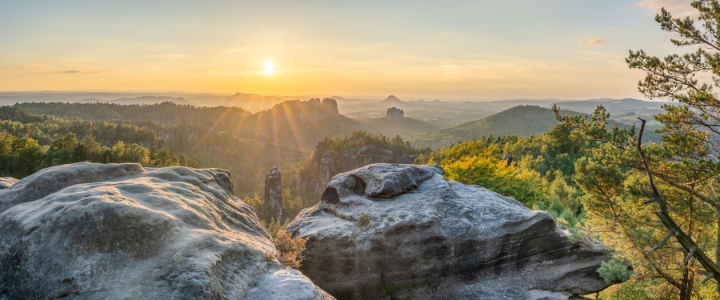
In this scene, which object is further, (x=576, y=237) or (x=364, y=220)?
(x=364, y=220)

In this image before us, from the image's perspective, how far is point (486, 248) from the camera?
11898mm

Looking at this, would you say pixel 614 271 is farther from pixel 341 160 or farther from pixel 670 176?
pixel 341 160

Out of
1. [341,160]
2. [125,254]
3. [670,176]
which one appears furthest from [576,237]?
[341,160]

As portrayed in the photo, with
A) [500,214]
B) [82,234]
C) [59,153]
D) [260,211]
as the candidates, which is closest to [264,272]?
[82,234]

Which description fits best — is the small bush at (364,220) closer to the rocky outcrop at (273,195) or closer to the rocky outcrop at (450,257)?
the rocky outcrop at (450,257)

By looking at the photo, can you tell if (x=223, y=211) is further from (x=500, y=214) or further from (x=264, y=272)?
(x=500, y=214)

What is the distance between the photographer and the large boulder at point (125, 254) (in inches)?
223

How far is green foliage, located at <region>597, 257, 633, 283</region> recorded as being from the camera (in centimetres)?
1077

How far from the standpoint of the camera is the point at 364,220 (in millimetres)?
12531

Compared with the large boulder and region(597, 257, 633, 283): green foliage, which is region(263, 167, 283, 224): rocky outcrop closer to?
the large boulder

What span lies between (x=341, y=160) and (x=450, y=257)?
12203 centimetres

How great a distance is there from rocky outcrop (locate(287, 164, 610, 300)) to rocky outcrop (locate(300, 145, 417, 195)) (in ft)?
360

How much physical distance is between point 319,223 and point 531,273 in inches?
325

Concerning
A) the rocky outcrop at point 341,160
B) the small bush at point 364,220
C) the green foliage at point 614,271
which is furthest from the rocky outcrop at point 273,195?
the green foliage at point 614,271
